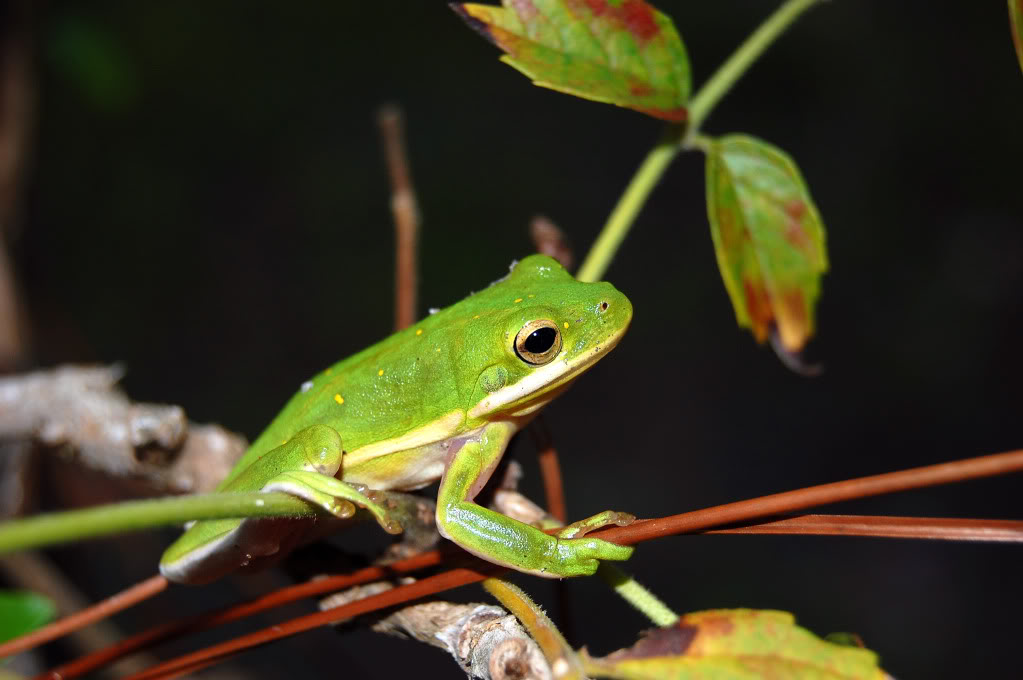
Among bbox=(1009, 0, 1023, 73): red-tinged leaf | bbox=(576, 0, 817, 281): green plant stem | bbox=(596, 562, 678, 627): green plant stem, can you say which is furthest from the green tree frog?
bbox=(1009, 0, 1023, 73): red-tinged leaf

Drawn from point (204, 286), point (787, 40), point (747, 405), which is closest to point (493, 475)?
point (747, 405)

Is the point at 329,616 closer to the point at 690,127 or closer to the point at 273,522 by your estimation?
the point at 273,522

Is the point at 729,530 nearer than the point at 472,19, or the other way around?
the point at 729,530

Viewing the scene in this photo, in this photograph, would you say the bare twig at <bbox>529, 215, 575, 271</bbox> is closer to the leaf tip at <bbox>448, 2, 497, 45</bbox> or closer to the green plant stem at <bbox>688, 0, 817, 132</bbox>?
the green plant stem at <bbox>688, 0, 817, 132</bbox>

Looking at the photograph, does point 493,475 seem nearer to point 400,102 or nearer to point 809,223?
point 809,223

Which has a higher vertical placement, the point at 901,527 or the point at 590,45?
the point at 590,45

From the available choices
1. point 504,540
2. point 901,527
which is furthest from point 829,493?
point 504,540

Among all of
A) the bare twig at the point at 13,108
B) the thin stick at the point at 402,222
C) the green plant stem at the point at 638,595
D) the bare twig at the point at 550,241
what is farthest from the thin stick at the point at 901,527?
the bare twig at the point at 13,108
